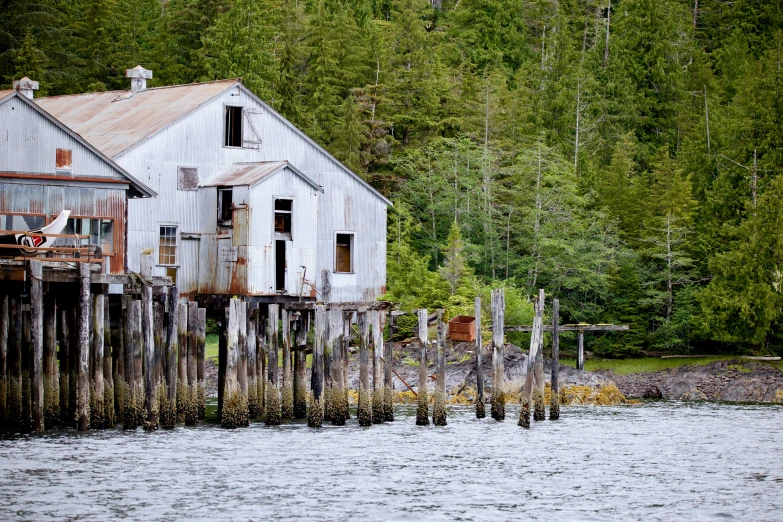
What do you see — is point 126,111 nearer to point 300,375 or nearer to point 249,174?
point 249,174

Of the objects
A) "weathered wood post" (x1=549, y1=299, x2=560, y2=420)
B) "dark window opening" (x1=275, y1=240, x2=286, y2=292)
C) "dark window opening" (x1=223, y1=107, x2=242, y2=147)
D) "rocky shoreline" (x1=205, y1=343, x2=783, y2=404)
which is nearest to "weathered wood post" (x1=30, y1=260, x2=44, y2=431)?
"dark window opening" (x1=275, y1=240, x2=286, y2=292)

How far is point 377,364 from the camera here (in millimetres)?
38656

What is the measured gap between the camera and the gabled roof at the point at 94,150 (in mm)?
38188

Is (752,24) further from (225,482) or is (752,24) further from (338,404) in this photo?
(225,482)

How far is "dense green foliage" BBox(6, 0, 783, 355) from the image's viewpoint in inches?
2608

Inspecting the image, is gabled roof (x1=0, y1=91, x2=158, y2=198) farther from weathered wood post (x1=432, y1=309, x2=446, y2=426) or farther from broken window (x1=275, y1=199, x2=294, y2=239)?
weathered wood post (x1=432, y1=309, x2=446, y2=426)

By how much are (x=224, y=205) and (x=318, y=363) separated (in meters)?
8.25

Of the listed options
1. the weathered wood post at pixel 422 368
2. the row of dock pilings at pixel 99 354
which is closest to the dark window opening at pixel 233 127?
the row of dock pilings at pixel 99 354

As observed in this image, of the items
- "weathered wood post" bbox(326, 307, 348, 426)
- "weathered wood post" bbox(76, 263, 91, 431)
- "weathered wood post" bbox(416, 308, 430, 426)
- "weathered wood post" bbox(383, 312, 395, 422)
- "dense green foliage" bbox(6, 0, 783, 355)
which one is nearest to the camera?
"weathered wood post" bbox(76, 263, 91, 431)

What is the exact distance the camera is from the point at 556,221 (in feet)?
239

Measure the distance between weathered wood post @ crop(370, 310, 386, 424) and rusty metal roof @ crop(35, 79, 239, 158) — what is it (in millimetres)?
10578

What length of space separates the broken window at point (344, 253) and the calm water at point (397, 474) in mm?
8505

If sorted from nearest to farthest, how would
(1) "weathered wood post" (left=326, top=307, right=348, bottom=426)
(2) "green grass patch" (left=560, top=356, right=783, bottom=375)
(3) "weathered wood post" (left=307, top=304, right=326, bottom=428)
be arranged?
(1) "weathered wood post" (left=326, top=307, right=348, bottom=426) < (3) "weathered wood post" (left=307, top=304, right=326, bottom=428) < (2) "green grass patch" (left=560, top=356, right=783, bottom=375)

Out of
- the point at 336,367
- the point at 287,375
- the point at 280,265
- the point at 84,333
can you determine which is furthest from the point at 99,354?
the point at 280,265
